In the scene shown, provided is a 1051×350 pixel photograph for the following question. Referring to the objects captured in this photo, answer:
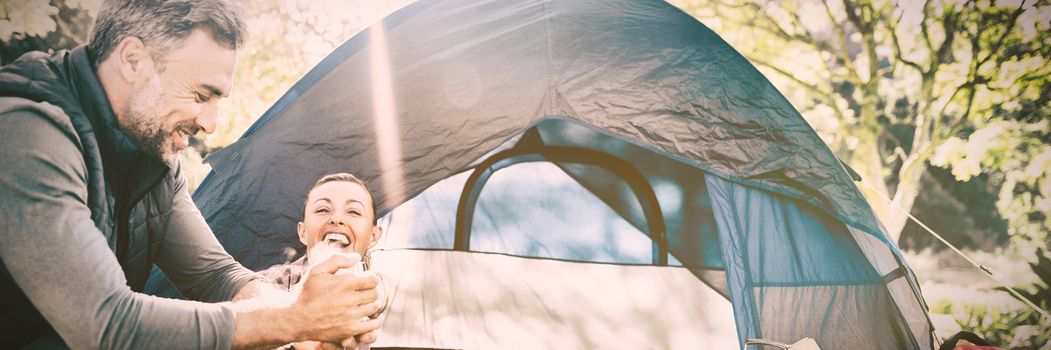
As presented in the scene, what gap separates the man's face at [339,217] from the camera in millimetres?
1788

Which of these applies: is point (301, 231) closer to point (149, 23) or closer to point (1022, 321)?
point (149, 23)

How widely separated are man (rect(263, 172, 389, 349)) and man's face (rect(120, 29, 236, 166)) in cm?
41

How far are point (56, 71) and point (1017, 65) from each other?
5316 millimetres

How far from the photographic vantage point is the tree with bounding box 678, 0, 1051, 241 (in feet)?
12.5

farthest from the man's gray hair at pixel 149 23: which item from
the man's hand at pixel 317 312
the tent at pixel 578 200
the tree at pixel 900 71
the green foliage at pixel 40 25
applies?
the tree at pixel 900 71

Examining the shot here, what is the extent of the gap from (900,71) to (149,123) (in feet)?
17.3

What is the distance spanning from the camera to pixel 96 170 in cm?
127

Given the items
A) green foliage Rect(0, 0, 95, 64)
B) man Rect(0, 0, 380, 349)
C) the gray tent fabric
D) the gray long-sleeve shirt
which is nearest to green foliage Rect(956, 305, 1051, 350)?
→ the gray tent fabric

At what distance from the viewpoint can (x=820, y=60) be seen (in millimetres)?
4746

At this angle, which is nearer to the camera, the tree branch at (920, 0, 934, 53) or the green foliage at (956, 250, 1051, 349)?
the green foliage at (956, 250, 1051, 349)

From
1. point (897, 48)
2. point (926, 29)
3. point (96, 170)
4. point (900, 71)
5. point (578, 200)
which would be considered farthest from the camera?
point (900, 71)

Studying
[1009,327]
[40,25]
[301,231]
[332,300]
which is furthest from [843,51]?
[40,25]

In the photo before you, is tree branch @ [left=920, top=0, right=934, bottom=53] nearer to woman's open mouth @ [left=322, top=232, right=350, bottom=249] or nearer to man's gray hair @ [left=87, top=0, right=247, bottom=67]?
woman's open mouth @ [left=322, top=232, right=350, bottom=249]

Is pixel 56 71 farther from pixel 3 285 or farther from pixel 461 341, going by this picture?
pixel 461 341
